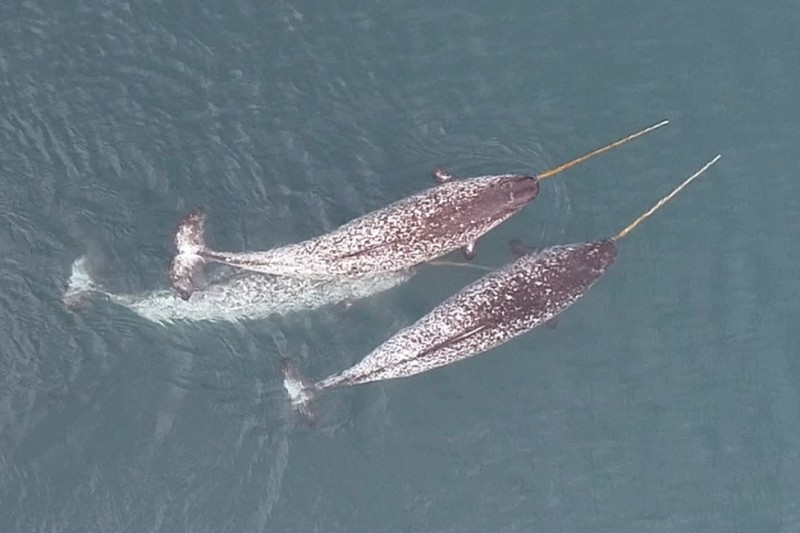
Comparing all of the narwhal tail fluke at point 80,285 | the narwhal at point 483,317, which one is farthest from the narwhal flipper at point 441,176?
the narwhal tail fluke at point 80,285

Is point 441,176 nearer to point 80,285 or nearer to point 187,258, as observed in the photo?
point 187,258

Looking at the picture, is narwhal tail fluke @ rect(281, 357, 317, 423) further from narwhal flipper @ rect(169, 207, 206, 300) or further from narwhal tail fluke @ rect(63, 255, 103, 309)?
narwhal tail fluke @ rect(63, 255, 103, 309)

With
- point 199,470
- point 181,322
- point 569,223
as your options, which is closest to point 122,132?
point 181,322

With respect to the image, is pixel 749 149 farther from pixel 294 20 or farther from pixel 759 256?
pixel 294 20

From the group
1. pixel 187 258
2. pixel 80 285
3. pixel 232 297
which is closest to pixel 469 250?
pixel 232 297

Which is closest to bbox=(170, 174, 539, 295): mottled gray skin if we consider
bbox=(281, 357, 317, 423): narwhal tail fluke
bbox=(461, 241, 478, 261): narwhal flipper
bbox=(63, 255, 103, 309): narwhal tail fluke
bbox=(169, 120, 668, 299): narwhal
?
bbox=(169, 120, 668, 299): narwhal
